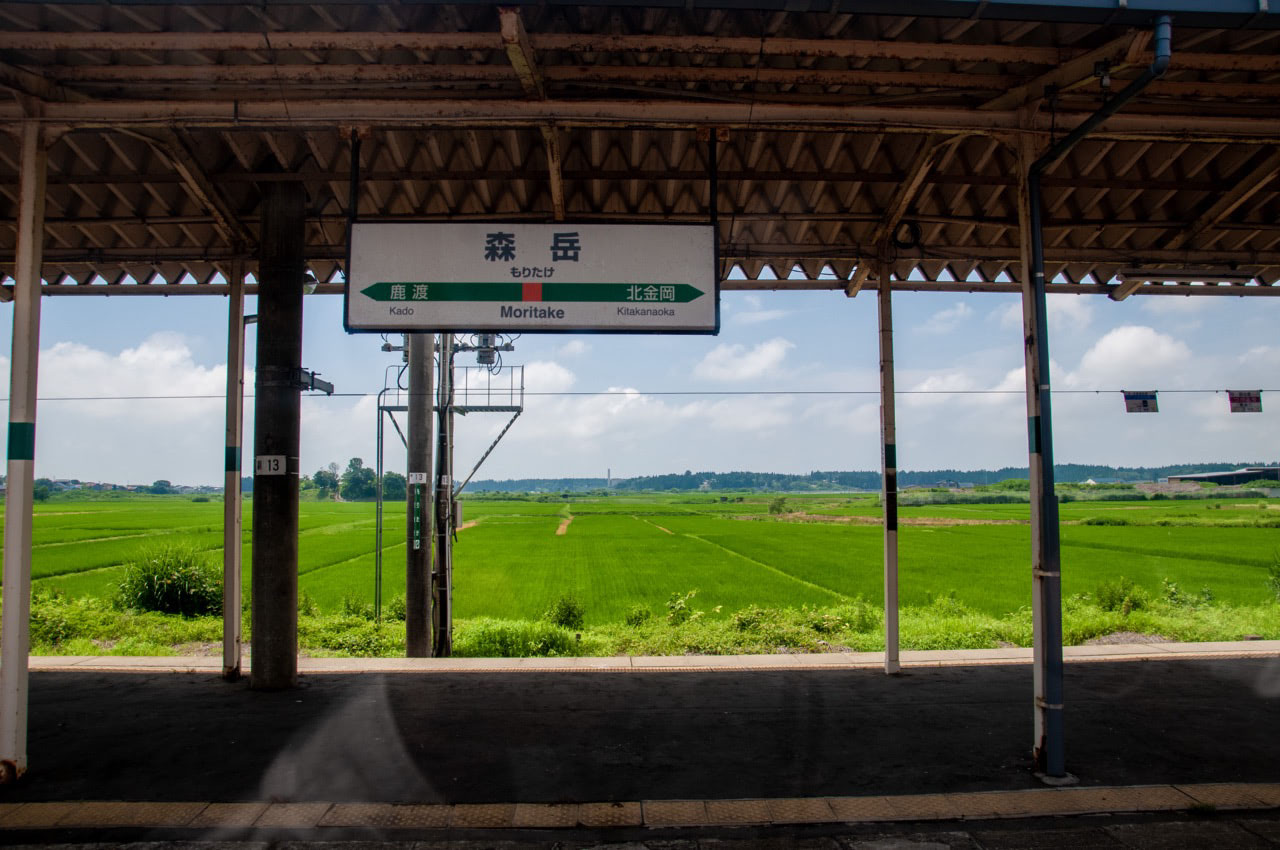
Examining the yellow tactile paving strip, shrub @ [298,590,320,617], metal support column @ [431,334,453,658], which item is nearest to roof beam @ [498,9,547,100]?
the yellow tactile paving strip

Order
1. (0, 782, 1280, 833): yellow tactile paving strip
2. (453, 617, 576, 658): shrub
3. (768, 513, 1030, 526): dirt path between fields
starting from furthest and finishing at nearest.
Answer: (768, 513, 1030, 526): dirt path between fields → (453, 617, 576, 658): shrub → (0, 782, 1280, 833): yellow tactile paving strip

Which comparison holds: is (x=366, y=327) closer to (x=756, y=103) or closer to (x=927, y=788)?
(x=756, y=103)

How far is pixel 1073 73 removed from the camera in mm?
5324

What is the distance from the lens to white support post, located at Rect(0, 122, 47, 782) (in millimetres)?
5059

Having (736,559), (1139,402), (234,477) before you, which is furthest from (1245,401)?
(736,559)

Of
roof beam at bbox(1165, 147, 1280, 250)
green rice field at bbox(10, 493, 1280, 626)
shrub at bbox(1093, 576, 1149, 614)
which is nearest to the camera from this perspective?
roof beam at bbox(1165, 147, 1280, 250)

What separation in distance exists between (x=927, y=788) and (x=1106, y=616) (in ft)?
33.2

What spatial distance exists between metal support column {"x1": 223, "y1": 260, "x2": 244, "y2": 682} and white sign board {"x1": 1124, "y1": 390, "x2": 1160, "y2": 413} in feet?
33.9

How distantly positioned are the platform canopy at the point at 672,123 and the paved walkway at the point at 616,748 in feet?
12.6

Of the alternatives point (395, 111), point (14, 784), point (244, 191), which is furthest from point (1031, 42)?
point (14, 784)

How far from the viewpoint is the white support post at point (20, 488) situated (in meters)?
5.06

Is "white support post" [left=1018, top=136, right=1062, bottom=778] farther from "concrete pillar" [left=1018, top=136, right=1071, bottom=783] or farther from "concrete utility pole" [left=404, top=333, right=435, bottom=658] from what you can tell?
"concrete utility pole" [left=404, top=333, right=435, bottom=658]

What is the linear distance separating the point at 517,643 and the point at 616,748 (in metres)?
6.34

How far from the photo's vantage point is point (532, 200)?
8117mm
